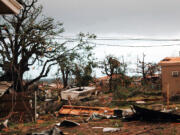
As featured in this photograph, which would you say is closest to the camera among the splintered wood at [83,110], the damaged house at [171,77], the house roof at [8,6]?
the house roof at [8,6]

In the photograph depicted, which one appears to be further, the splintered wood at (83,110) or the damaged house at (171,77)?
the damaged house at (171,77)

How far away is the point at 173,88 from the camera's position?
69.9 feet

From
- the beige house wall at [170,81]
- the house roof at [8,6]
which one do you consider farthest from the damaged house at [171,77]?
the house roof at [8,6]

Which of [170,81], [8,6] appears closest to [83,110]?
[170,81]

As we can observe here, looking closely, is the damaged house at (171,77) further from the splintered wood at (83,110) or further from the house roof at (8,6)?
the house roof at (8,6)

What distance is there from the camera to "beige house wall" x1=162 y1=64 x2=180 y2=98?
21141 millimetres

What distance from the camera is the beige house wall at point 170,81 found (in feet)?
69.4

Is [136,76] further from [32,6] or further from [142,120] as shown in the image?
[142,120]

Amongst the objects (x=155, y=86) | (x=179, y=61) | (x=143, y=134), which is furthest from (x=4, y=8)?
(x=155, y=86)

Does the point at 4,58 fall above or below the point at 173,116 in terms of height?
above

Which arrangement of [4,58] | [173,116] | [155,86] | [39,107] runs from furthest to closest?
[155,86], [4,58], [39,107], [173,116]

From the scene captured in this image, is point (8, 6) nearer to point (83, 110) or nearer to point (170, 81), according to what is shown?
point (83, 110)

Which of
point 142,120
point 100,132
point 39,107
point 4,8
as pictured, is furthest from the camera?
point 39,107

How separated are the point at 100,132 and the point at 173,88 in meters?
14.0
